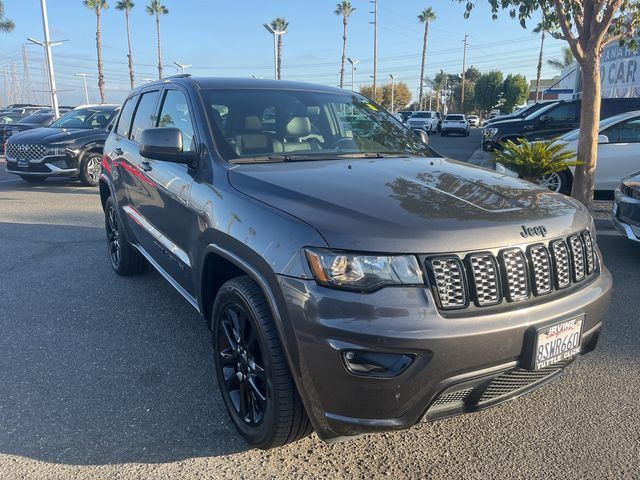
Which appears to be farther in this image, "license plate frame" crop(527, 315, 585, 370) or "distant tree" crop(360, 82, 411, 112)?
Answer: "distant tree" crop(360, 82, 411, 112)

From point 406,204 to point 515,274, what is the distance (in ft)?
1.81

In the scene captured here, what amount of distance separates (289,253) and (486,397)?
3.41 ft

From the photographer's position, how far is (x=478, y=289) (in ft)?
6.97

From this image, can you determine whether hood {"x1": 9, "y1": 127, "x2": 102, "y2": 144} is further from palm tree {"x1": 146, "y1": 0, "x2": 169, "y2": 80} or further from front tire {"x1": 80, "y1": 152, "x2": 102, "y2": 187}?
palm tree {"x1": 146, "y1": 0, "x2": 169, "y2": 80}

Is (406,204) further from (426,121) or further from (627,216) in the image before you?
(426,121)

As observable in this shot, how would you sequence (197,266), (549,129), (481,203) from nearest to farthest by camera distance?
(481,203), (197,266), (549,129)

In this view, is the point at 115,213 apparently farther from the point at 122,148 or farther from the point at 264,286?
the point at 264,286

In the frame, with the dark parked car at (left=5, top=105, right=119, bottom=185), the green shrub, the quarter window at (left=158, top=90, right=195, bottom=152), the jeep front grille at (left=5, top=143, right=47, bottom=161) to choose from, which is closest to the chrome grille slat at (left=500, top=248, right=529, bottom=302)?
the quarter window at (left=158, top=90, right=195, bottom=152)

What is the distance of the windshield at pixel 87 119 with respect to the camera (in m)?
12.1

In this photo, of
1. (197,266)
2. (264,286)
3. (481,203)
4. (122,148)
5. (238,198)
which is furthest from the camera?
(122,148)

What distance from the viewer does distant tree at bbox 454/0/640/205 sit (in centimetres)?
714

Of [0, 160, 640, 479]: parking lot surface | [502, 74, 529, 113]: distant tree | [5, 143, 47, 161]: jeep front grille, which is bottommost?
[0, 160, 640, 479]: parking lot surface

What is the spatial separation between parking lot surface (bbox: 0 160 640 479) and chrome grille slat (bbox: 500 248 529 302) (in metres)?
0.89

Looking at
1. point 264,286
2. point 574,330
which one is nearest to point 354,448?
point 264,286
